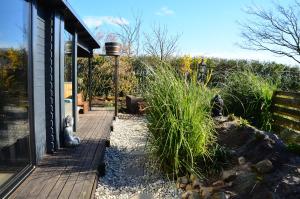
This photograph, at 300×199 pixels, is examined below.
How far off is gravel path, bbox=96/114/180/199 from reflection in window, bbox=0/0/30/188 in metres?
0.92

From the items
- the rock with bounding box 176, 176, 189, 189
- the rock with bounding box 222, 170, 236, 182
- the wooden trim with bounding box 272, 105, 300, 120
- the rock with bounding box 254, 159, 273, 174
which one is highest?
the wooden trim with bounding box 272, 105, 300, 120

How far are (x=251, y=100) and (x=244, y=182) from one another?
10.5 feet

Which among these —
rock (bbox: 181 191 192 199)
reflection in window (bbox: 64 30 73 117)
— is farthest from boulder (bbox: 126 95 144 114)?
rock (bbox: 181 191 192 199)

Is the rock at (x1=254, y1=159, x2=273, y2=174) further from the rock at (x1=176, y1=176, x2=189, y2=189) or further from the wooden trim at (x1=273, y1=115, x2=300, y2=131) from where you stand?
the wooden trim at (x1=273, y1=115, x2=300, y2=131)

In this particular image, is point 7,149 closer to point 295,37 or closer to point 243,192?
point 243,192

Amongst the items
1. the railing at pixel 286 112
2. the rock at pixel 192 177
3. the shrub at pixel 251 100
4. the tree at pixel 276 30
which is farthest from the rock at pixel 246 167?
the tree at pixel 276 30

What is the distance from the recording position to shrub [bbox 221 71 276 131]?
6042 millimetres

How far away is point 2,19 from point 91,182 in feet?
5.76

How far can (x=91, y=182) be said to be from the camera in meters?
3.45

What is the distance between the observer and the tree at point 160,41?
1641 cm

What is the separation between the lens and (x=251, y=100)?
6.18m

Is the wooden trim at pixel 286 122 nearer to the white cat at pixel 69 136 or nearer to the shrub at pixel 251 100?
the shrub at pixel 251 100

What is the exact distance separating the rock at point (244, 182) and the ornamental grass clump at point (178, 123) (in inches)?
21.3

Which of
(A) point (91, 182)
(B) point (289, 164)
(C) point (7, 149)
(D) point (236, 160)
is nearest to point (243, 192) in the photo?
(B) point (289, 164)
